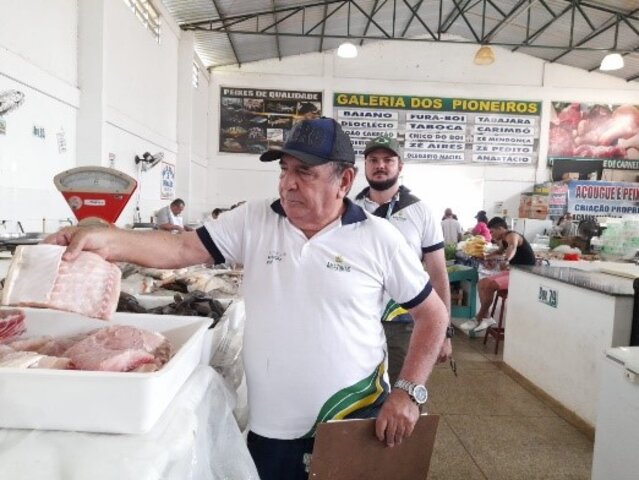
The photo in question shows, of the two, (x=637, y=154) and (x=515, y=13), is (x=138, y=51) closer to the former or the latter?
(x=515, y=13)

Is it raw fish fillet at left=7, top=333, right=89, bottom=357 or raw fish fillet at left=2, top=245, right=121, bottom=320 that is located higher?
raw fish fillet at left=2, top=245, right=121, bottom=320

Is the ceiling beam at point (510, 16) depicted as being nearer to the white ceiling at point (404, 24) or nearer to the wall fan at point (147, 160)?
the white ceiling at point (404, 24)

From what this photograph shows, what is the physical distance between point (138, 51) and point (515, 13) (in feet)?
24.6

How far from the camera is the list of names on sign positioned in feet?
42.0

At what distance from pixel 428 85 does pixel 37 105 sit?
9.96 m

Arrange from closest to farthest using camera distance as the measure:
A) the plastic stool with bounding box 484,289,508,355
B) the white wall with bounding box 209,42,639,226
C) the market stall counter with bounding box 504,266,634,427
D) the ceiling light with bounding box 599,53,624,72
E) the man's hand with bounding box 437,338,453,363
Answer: the man's hand with bounding box 437,338,453,363 < the market stall counter with bounding box 504,266,634,427 < the plastic stool with bounding box 484,289,508,355 < the ceiling light with bounding box 599,53,624,72 < the white wall with bounding box 209,42,639,226

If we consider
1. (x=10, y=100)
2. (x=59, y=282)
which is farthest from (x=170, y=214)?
(x=59, y=282)

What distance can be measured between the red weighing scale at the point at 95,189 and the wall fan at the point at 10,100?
267 centimetres

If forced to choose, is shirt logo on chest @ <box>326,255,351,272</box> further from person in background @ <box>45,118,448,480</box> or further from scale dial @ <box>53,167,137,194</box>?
scale dial @ <box>53,167,137,194</box>

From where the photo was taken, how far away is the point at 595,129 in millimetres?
13031

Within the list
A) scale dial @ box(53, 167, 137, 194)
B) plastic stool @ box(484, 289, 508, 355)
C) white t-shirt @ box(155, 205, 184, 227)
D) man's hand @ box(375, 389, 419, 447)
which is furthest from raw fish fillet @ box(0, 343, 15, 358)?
white t-shirt @ box(155, 205, 184, 227)

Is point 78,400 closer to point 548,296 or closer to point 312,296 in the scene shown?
point 312,296

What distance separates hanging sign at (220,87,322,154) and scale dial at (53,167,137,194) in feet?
34.1

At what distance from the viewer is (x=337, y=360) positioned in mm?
1438
